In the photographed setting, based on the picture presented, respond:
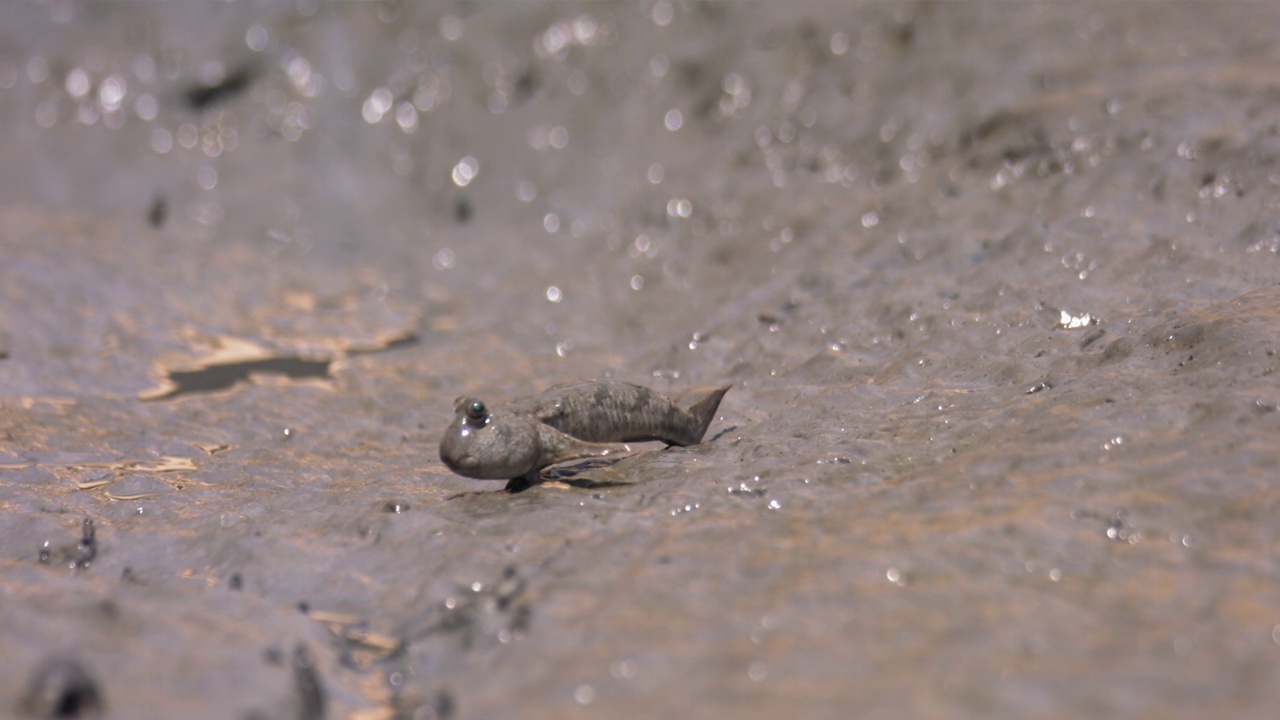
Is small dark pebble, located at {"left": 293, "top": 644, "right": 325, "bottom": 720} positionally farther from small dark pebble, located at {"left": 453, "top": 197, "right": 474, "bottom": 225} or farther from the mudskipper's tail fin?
small dark pebble, located at {"left": 453, "top": 197, "right": 474, "bottom": 225}

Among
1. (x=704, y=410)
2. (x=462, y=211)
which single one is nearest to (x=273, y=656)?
(x=704, y=410)

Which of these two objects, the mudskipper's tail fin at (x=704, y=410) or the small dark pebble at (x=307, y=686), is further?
the mudskipper's tail fin at (x=704, y=410)

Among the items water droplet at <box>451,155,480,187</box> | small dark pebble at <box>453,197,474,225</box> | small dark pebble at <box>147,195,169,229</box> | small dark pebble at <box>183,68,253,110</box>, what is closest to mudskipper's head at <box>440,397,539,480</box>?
small dark pebble at <box>453,197,474,225</box>

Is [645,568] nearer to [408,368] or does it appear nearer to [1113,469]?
[1113,469]

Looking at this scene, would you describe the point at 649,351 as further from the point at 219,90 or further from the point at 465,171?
the point at 219,90

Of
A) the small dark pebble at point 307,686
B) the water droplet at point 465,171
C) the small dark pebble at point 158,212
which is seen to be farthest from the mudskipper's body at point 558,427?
the small dark pebble at point 158,212

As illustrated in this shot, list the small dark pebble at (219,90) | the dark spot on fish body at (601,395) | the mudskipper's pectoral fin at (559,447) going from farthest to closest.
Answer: the small dark pebble at (219,90), the dark spot on fish body at (601,395), the mudskipper's pectoral fin at (559,447)

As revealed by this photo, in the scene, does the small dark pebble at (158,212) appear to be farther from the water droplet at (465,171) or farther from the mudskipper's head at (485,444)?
the mudskipper's head at (485,444)
